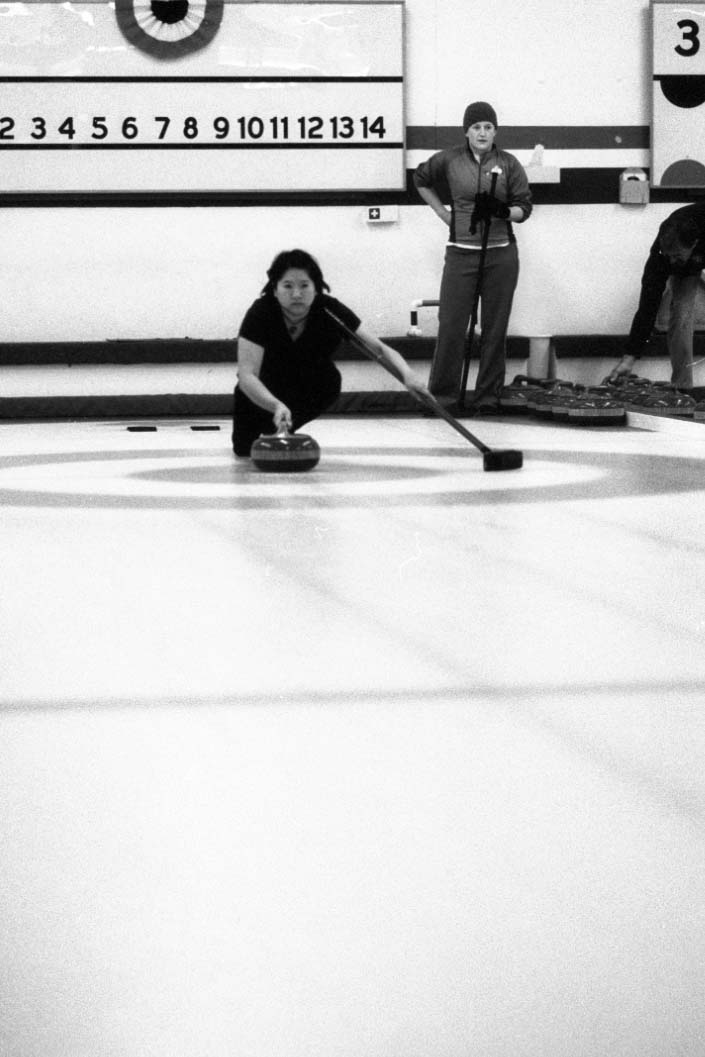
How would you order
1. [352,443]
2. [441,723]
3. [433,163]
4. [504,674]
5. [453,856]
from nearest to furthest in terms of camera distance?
[453,856] < [441,723] < [504,674] < [352,443] < [433,163]

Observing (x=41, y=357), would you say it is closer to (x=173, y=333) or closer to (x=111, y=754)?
(x=173, y=333)

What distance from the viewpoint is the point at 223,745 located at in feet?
6.37

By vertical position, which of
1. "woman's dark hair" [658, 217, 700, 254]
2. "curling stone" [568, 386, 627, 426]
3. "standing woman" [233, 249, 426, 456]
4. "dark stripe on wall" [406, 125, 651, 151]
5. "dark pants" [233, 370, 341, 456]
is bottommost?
"curling stone" [568, 386, 627, 426]

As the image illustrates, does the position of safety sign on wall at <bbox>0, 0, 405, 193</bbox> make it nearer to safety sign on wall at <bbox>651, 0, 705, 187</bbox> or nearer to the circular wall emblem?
the circular wall emblem

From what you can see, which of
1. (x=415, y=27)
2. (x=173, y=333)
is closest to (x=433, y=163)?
(x=415, y=27)

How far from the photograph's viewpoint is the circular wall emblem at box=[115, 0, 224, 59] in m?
8.12

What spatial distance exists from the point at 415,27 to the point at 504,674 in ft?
21.9

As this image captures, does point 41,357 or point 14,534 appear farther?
point 41,357

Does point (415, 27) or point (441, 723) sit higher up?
point (415, 27)

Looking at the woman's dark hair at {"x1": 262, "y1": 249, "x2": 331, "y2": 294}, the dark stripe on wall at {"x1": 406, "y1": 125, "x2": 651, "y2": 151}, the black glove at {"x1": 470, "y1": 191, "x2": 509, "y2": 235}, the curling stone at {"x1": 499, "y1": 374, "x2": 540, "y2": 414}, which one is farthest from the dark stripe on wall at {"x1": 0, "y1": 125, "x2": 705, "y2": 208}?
the woman's dark hair at {"x1": 262, "y1": 249, "x2": 331, "y2": 294}

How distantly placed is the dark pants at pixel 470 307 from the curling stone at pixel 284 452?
2.91 m

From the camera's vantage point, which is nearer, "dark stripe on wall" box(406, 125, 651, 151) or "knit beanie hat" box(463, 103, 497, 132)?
"knit beanie hat" box(463, 103, 497, 132)

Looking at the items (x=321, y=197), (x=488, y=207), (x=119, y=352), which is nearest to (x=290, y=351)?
(x=488, y=207)

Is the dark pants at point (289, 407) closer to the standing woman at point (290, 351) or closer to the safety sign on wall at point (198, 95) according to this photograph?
the standing woman at point (290, 351)
